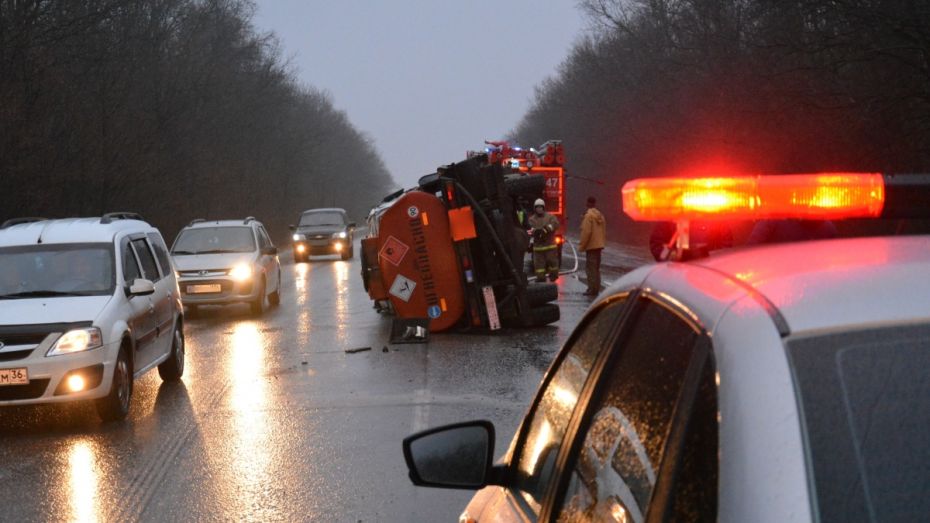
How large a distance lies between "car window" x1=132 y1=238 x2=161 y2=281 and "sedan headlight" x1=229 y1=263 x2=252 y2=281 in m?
7.91

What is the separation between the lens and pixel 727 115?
140 feet

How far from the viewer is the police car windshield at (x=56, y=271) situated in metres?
11.2

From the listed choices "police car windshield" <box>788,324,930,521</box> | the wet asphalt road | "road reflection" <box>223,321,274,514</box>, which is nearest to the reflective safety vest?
the wet asphalt road

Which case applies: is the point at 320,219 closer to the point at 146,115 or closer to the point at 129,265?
the point at 146,115

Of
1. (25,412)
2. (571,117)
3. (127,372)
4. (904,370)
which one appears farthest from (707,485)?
(571,117)

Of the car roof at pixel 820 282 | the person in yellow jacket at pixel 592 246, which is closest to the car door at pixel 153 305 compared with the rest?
the car roof at pixel 820 282

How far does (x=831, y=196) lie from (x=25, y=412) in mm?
10427

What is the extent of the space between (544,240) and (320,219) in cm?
2047

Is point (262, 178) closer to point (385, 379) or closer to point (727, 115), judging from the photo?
point (727, 115)

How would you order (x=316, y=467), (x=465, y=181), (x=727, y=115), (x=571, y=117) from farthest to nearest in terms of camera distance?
(x=571, y=117) → (x=727, y=115) → (x=465, y=181) → (x=316, y=467)

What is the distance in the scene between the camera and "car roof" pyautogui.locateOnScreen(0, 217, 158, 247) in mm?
11797

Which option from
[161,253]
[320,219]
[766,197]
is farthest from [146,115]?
[766,197]

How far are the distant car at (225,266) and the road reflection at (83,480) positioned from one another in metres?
11.4

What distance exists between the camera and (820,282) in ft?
5.96
